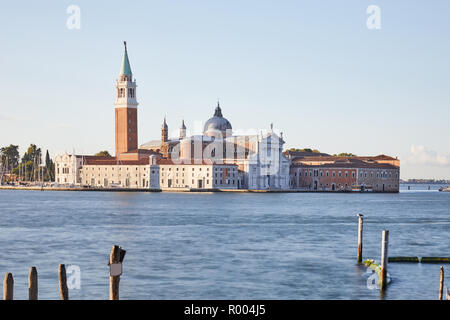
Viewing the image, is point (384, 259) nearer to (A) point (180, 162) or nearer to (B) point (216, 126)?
(A) point (180, 162)

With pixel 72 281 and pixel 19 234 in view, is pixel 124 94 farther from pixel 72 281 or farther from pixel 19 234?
pixel 72 281

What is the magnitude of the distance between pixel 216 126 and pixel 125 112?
14206 mm

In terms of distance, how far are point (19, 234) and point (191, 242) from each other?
781cm

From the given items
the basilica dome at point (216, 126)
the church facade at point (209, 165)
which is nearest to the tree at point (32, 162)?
the church facade at point (209, 165)

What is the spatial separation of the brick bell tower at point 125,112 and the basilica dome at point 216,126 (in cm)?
1121

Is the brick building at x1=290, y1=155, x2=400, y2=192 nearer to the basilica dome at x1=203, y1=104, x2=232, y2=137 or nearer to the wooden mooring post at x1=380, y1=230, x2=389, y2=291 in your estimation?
the basilica dome at x1=203, y1=104, x2=232, y2=137

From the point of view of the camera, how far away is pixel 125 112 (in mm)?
→ 90562

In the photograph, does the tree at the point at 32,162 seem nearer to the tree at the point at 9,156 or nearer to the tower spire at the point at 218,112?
the tree at the point at 9,156

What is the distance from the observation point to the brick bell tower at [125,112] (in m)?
91.0

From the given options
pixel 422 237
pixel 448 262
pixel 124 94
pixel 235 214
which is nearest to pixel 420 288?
pixel 448 262

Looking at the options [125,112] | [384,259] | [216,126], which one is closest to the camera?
[384,259]

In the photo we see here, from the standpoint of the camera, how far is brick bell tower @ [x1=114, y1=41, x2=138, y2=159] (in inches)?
3583

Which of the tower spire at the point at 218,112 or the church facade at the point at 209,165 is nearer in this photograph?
the church facade at the point at 209,165

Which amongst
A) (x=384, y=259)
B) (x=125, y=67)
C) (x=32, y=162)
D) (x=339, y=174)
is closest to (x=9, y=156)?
(x=32, y=162)
